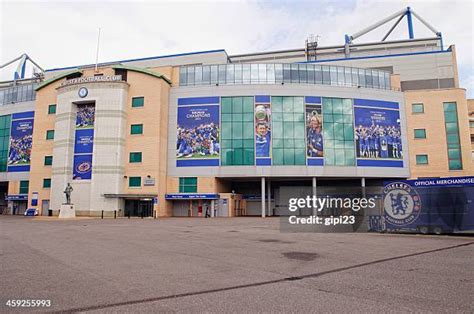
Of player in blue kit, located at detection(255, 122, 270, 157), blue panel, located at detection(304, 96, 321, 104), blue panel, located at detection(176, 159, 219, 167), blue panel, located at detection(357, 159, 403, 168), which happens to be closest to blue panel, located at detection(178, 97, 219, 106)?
player in blue kit, located at detection(255, 122, 270, 157)

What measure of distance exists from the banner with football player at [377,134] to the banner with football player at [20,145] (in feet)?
164

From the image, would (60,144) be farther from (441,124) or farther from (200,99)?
(441,124)

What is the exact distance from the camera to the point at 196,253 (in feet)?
39.8

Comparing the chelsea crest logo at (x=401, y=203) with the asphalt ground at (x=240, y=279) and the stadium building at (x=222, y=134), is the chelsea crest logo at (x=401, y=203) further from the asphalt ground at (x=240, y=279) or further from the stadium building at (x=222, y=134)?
the stadium building at (x=222, y=134)

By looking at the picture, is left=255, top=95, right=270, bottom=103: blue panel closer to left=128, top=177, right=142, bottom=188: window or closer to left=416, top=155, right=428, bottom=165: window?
left=128, top=177, right=142, bottom=188: window

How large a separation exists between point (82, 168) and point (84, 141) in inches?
144

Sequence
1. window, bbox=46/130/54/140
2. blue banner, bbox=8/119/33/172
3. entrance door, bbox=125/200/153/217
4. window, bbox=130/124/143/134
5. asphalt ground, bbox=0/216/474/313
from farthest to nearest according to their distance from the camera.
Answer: blue banner, bbox=8/119/33/172 → window, bbox=46/130/54/140 → window, bbox=130/124/143/134 → entrance door, bbox=125/200/153/217 → asphalt ground, bbox=0/216/474/313

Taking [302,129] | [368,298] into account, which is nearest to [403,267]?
[368,298]

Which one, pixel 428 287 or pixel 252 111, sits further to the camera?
pixel 252 111

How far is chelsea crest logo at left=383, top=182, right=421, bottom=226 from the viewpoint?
19.8 meters

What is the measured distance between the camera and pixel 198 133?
4984cm

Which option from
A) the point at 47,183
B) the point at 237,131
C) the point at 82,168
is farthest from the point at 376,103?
the point at 47,183

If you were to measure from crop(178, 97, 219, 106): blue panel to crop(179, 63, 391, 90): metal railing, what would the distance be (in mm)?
2364

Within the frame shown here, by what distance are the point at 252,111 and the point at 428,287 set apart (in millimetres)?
43540
